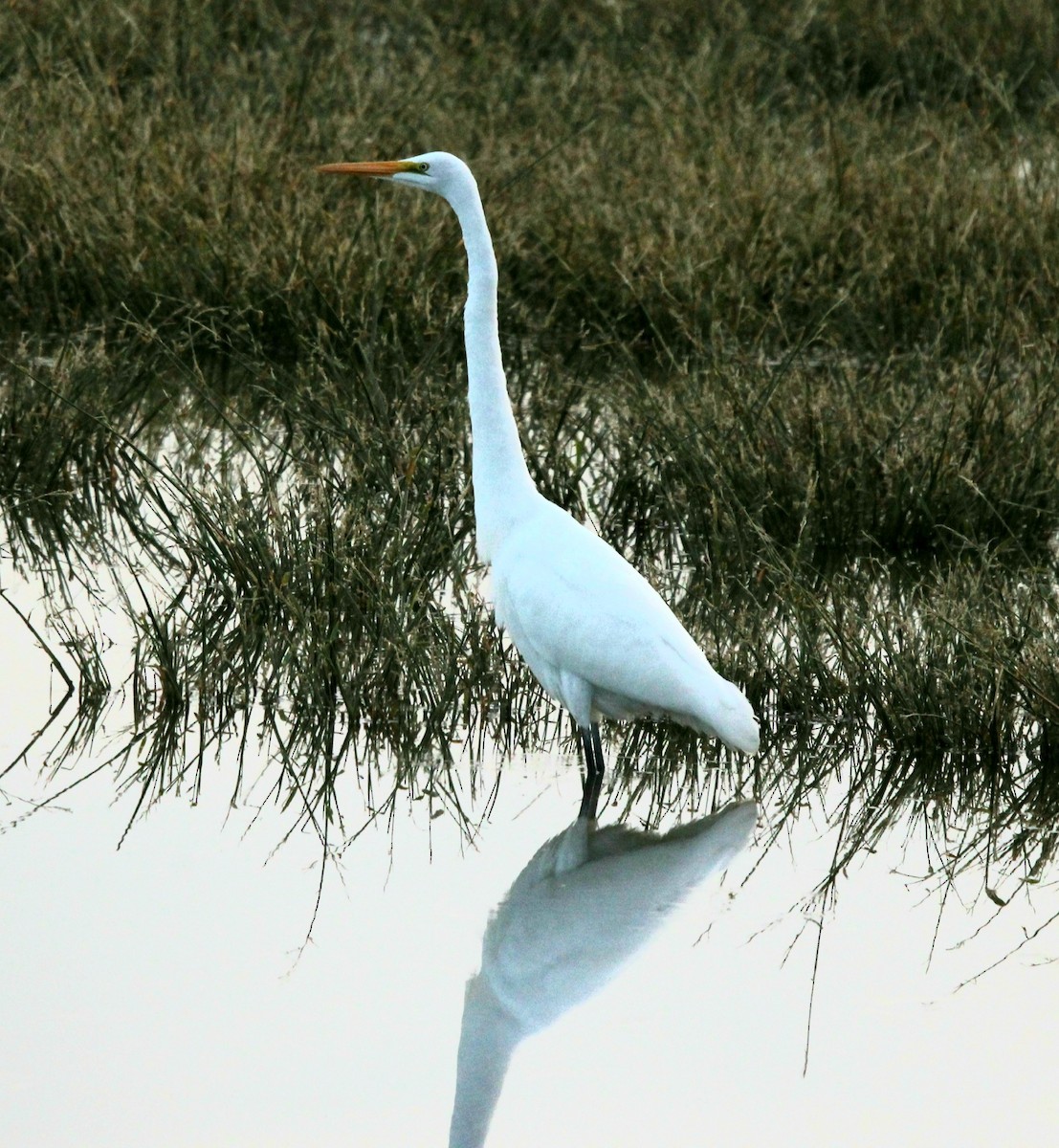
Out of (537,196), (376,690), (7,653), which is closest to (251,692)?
(376,690)

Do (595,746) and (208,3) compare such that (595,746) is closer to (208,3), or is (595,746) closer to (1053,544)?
(1053,544)

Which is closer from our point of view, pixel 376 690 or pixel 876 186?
pixel 376 690

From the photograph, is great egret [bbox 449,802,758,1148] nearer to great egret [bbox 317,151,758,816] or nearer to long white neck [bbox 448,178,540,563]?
great egret [bbox 317,151,758,816]

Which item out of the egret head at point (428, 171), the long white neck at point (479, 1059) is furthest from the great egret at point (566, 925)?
the egret head at point (428, 171)

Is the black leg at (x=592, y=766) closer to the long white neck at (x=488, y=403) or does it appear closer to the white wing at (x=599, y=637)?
the white wing at (x=599, y=637)

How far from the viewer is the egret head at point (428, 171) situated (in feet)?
13.2

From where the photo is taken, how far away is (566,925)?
334 cm

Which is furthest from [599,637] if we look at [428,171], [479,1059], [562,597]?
[479,1059]

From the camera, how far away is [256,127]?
775cm

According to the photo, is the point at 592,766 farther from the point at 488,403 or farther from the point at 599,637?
the point at 488,403

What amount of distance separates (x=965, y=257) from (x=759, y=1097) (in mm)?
4658

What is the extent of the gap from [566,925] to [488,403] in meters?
1.18

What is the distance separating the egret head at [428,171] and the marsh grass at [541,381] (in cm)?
75

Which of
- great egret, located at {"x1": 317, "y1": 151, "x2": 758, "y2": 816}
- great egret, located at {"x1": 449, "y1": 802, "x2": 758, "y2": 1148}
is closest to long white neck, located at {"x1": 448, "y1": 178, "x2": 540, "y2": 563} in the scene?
great egret, located at {"x1": 317, "y1": 151, "x2": 758, "y2": 816}
